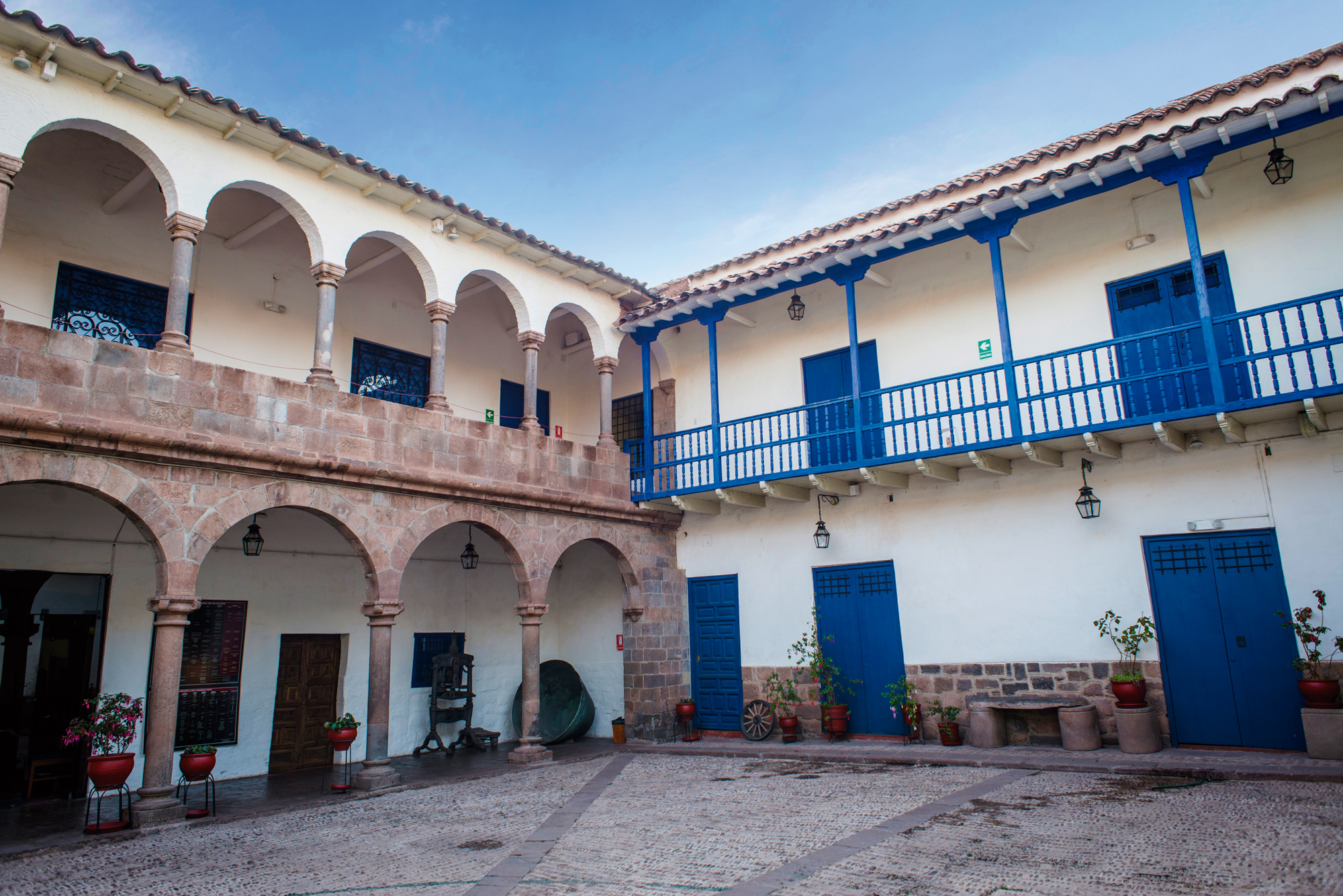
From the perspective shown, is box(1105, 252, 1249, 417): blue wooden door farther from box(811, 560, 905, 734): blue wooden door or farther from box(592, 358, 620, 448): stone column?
box(592, 358, 620, 448): stone column

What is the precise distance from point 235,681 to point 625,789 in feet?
16.3

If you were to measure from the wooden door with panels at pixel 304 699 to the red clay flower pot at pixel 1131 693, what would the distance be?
9.12 m

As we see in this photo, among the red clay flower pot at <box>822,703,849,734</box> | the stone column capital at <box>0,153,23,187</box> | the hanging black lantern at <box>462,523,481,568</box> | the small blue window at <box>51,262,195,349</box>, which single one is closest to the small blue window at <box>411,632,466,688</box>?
the hanging black lantern at <box>462,523,481,568</box>

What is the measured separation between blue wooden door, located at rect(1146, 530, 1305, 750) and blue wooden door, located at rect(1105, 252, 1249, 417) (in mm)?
1461

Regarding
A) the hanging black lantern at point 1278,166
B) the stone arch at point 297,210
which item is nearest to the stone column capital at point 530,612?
the stone arch at point 297,210

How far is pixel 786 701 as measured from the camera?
36.4 ft

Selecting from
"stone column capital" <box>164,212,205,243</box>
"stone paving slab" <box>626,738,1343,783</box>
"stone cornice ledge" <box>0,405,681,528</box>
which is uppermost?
"stone column capital" <box>164,212,205,243</box>

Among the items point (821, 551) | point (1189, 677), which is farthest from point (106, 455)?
point (1189, 677)

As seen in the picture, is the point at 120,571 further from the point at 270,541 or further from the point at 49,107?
the point at 49,107

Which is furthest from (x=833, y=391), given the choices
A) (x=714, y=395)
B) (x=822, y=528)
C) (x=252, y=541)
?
(x=252, y=541)

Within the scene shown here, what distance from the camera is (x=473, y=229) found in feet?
34.6

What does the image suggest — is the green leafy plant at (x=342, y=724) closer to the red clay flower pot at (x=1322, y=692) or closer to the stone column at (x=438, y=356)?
the stone column at (x=438, y=356)

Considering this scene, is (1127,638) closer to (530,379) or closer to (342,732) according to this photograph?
(530,379)

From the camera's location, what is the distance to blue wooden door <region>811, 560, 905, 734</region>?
1042 centimetres
